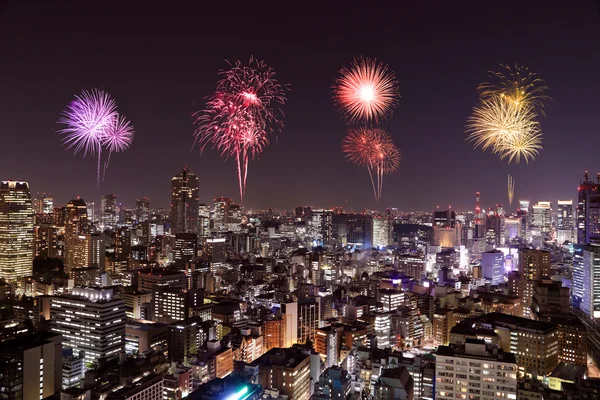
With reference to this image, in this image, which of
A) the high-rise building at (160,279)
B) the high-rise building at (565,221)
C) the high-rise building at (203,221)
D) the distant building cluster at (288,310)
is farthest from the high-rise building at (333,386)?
the high-rise building at (565,221)

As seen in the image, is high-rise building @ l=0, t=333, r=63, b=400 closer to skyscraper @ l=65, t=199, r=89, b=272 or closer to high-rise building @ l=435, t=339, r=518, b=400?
high-rise building @ l=435, t=339, r=518, b=400

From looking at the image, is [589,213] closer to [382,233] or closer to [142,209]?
[382,233]

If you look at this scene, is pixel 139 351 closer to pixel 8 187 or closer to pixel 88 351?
pixel 88 351

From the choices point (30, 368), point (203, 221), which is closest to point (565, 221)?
point (203, 221)

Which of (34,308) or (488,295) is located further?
(488,295)

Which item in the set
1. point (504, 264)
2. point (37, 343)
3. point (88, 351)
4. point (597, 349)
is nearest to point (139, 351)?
point (88, 351)

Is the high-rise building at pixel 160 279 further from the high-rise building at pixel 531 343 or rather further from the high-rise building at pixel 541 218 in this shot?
the high-rise building at pixel 541 218
